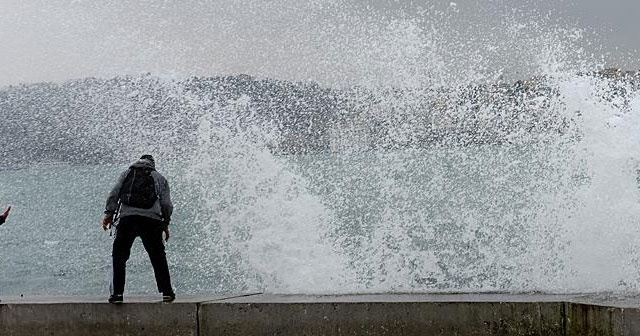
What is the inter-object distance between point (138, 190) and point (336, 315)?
2.44 meters

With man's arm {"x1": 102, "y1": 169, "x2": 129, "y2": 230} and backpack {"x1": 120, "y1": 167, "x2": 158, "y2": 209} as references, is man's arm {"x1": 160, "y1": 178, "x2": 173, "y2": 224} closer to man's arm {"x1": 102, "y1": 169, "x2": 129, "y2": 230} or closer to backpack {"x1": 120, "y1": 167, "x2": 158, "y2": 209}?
backpack {"x1": 120, "y1": 167, "x2": 158, "y2": 209}

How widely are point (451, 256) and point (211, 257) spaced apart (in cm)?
1081

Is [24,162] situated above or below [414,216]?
above

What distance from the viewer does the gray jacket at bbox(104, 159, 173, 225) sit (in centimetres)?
810

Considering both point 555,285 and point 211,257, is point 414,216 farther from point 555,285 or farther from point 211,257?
point 555,285

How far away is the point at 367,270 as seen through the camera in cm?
1658

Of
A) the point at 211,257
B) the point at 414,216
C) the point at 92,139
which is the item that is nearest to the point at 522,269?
the point at 211,257

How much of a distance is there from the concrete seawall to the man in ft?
1.94

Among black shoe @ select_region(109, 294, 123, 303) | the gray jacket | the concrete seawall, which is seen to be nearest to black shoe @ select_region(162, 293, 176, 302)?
the concrete seawall

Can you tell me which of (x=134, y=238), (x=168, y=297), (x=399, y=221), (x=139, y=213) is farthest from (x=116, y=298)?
(x=399, y=221)

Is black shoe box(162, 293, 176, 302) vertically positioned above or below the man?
below

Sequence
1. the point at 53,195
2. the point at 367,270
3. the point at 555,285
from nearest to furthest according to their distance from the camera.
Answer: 1. the point at 555,285
2. the point at 367,270
3. the point at 53,195

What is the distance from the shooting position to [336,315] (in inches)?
268

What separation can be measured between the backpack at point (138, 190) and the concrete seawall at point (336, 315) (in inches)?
38.2
